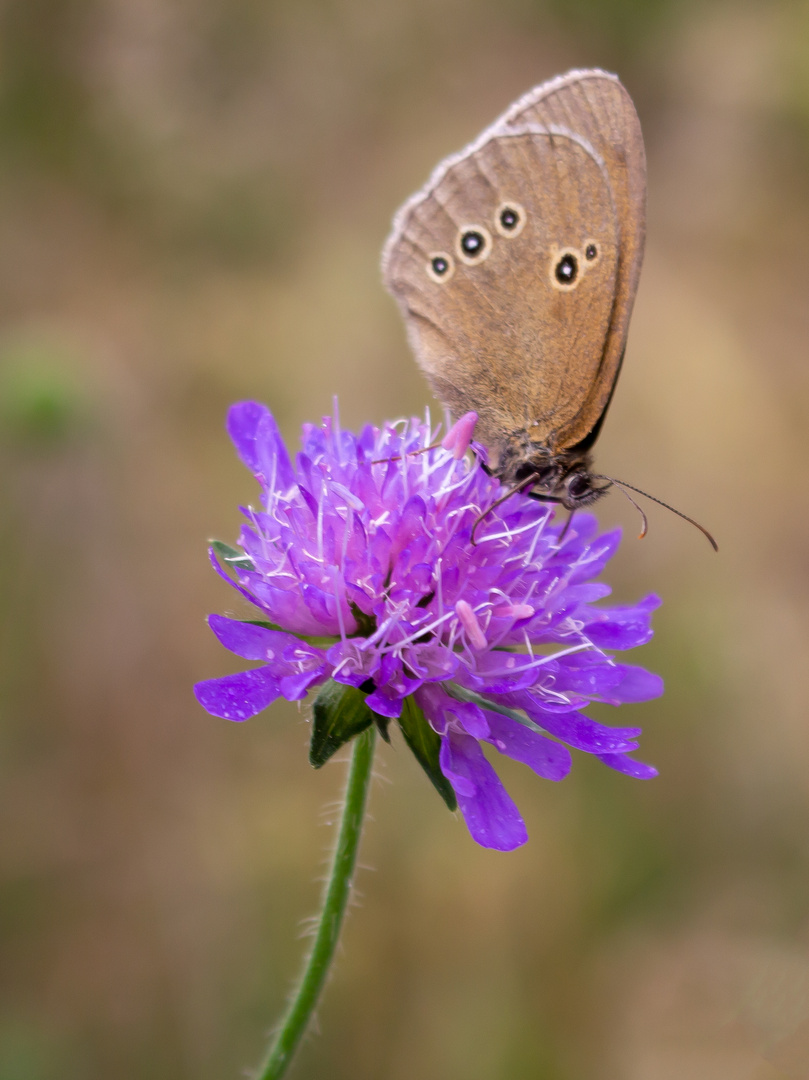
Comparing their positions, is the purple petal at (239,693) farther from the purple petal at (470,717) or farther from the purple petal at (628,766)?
the purple petal at (628,766)

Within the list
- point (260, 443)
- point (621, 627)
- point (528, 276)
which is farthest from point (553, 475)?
point (260, 443)

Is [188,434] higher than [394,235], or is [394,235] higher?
[394,235]

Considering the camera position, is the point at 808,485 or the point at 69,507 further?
the point at 808,485

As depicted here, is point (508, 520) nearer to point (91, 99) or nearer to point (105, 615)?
point (105, 615)

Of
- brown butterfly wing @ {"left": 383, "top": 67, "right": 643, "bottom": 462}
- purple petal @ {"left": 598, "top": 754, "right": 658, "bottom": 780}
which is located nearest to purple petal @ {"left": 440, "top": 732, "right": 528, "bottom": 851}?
purple petal @ {"left": 598, "top": 754, "right": 658, "bottom": 780}

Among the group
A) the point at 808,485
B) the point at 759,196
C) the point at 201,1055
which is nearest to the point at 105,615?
the point at 201,1055

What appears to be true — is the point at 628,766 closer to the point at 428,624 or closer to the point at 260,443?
the point at 428,624

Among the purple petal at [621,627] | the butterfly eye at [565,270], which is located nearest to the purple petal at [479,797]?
the purple petal at [621,627]
